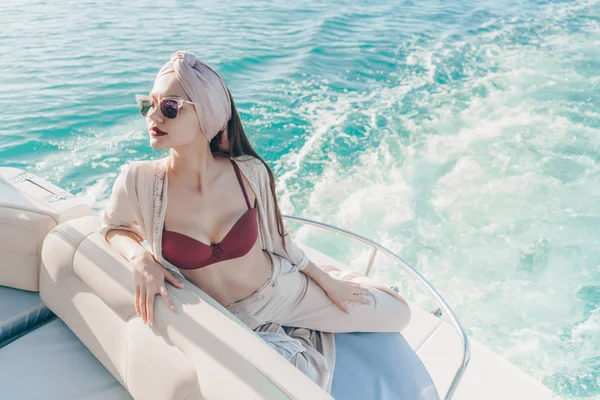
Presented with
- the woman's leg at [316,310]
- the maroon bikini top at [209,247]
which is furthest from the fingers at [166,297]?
the woman's leg at [316,310]

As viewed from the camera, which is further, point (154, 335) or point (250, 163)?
point (250, 163)

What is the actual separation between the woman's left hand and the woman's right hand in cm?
64

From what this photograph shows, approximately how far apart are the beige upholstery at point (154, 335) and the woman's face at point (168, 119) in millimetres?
470

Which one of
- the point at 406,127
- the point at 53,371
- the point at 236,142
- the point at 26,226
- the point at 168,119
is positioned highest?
the point at 168,119

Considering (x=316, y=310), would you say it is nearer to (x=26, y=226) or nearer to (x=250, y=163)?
(x=250, y=163)

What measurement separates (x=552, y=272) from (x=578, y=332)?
670 mm

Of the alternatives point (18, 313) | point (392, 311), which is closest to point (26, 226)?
point (18, 313)

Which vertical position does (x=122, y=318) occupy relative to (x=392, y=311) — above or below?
above

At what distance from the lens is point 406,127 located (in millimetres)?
6090

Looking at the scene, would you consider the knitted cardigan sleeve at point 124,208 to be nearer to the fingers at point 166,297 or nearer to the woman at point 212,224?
the woman at point 212,224

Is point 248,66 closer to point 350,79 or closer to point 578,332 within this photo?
point 350,79

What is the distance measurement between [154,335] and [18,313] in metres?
0.83

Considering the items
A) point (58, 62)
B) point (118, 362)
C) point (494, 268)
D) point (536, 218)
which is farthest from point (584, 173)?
point (58, 62)

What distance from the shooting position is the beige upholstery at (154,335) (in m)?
1.33
